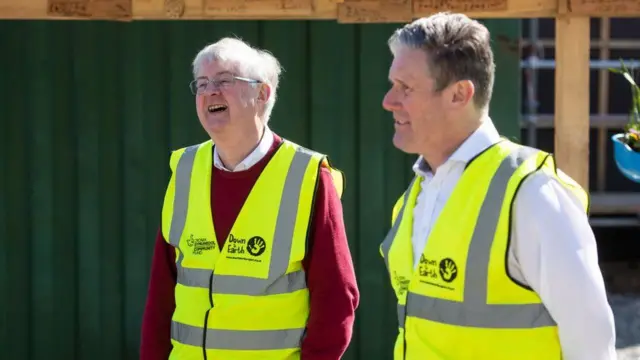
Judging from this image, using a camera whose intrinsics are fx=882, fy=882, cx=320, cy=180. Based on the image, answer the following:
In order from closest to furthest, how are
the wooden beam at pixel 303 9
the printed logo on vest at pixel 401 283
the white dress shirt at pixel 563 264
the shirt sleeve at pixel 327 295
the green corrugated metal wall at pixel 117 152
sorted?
the white dress shirt at pixel 563 264
the printed logo on vest at pixel 401 283
the shirt sleeve at pixel 327 295
the wooden beam at pixel 303 9
the green corrugated metal wall at pixel 117 152

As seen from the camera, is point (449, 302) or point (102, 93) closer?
point (449, 302)

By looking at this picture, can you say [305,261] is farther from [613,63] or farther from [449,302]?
[613,63]

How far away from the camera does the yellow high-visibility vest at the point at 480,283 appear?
204cm

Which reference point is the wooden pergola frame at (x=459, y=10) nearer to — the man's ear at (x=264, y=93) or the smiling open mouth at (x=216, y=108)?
the man's ear at (x=264, y=93)

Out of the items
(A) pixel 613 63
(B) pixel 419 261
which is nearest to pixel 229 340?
(B) pixel 419 261

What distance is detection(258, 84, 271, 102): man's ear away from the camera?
3002 millimetres

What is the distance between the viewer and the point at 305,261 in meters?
2.86

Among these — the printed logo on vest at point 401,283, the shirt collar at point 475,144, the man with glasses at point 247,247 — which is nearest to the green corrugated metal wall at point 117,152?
the man with glasses at point 247,247

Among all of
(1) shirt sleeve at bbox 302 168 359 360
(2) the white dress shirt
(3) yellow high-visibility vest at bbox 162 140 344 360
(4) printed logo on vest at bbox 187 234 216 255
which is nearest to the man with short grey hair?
(2) the white dress shirt

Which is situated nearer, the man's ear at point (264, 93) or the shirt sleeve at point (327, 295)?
the shirt sleeve at point (327, 295)

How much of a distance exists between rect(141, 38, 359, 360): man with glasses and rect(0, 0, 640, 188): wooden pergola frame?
6.61 ft

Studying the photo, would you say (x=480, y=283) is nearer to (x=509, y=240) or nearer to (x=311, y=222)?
(x=509, y=240)

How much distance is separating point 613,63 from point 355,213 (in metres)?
6.36

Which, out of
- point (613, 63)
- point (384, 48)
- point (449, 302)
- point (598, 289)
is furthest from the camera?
point (613, 63)
